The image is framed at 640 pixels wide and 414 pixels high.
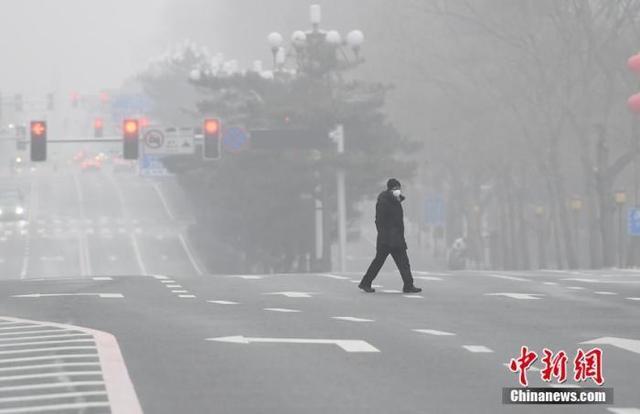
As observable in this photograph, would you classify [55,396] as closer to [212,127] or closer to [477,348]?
[477,348]

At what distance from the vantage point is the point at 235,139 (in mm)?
78062

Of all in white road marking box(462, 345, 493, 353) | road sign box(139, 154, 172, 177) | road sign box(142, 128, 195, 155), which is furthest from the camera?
road sign box(139, 154, 172, 177)

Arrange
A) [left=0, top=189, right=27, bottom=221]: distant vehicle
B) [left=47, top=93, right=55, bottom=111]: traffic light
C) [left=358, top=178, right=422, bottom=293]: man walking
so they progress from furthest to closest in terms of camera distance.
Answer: [left=0, top=189, right=27, bottom=221]: distant vehicle
[left=47, top=93, right=55, bottom=111]: traffic light
[left=358, top=178, right=422, bottom=293]: man walking

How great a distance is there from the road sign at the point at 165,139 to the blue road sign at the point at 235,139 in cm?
161

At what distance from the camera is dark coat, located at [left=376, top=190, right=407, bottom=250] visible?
25.1 m

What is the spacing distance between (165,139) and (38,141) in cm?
1433

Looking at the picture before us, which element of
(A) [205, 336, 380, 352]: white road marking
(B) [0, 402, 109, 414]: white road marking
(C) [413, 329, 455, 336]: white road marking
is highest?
(C) [413, 329, 455, 336]: white road marking

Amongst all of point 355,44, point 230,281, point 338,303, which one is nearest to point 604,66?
point 355,44

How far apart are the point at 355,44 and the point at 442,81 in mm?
12918

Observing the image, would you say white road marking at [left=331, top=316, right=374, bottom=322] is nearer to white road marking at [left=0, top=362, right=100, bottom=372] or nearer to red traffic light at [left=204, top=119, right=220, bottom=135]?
white road marking at [left=0, top=362, right=100, bottom=372]

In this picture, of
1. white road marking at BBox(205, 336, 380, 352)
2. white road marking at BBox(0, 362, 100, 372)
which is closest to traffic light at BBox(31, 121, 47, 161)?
white road marking at BBox(205, 336, 380, 352)

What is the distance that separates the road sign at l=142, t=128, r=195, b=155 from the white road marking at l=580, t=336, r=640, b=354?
6141cm

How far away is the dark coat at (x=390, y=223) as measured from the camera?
25.1 meters

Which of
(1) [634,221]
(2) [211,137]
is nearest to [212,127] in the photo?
(2) [211,137]
